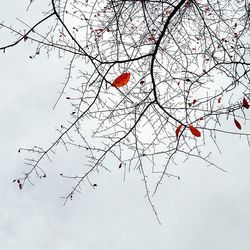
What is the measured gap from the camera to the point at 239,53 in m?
4.53

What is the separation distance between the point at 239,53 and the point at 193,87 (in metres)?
0.70

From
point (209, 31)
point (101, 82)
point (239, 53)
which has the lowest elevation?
point (101, 82)

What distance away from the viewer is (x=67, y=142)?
398cm

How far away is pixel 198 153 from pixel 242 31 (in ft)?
5.79

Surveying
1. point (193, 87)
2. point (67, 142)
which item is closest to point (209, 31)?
point (193, 87)

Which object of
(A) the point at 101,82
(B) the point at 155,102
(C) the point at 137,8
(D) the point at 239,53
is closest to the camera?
(A) the point at 101,82

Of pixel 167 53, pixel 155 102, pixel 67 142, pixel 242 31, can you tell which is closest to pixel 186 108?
pixel 155 102

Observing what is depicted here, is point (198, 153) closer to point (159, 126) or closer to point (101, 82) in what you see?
point (159, 126)

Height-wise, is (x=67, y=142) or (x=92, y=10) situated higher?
(x=92, y=10)

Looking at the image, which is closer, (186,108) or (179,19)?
(186,108)

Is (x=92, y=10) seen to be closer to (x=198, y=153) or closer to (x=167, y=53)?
(x=167, y=53)

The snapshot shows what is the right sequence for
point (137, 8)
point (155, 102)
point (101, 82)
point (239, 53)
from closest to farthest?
point (101, 82)
point (155, 102)
point (239, 53)
point (137, 8)

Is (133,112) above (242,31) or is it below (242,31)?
below

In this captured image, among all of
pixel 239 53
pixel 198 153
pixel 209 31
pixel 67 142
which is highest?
pixel 209 31
